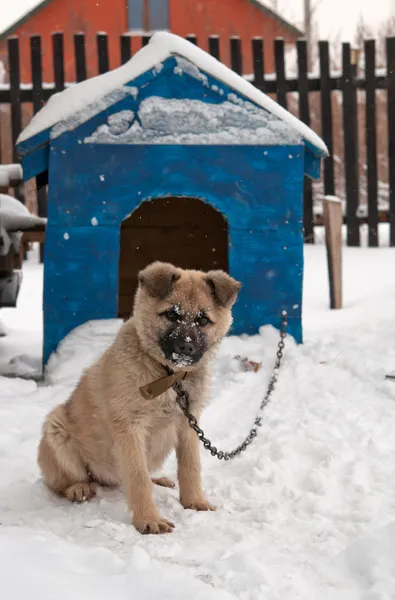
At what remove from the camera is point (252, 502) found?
3.82 metres

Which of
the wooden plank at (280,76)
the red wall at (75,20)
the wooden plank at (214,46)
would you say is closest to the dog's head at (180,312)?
the wooden plank at (280,76)

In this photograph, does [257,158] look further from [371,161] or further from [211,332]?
[371,161]

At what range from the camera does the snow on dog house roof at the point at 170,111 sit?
21.6 feet

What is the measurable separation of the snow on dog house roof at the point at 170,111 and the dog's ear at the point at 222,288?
3.22 metres

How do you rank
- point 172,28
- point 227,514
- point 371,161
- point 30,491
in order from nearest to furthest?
point 227,514 < point 30,491 < point 371,161 < point 172,28

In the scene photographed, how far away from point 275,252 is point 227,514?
11.5 feet

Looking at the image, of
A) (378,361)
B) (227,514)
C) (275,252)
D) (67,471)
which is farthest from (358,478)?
(275,252)

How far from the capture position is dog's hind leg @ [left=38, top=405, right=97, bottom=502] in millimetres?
3771

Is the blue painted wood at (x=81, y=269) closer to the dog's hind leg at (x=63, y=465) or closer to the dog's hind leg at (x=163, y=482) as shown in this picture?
the dog's hind leg at (x=163, y=482)

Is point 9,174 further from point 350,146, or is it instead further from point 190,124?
point 350,146

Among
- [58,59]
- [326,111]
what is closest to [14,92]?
[58,59]

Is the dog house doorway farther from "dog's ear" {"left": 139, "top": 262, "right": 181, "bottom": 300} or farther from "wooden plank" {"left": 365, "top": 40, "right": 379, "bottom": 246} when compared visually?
"dog's ear" {"left": 139, "top": 262, "right": 181, "bottom": 300}

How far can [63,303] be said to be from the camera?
668 cm

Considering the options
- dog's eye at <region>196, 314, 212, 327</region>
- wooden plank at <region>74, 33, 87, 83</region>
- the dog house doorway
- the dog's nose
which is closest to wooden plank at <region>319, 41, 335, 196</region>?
wooden plank at <region>74, 33, 87, 83</region>
